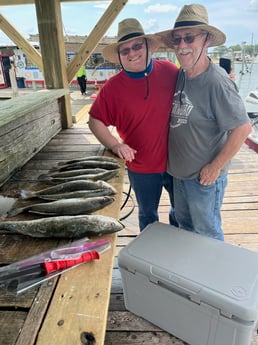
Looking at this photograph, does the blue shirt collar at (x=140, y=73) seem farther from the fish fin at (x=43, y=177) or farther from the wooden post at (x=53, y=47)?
the wooden post at (x=53, y=47)

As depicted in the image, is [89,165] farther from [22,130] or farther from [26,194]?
[22,130]

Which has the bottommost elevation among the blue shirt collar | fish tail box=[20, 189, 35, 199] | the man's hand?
fish tail box=[20, 189, 35, 199]

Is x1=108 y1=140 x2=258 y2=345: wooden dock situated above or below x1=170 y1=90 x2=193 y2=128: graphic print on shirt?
below

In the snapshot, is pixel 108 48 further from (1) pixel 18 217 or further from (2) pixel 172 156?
(1) pixel 18 217

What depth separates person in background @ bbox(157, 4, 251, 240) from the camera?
1.61m

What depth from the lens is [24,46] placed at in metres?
3.35

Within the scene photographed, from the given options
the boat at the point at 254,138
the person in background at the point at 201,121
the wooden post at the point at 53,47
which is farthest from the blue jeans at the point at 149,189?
the boat at the point at 254,138

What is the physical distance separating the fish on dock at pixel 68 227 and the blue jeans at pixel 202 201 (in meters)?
0.83

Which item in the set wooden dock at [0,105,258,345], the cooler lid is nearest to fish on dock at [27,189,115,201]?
wooden dock at [0,105,258,345]

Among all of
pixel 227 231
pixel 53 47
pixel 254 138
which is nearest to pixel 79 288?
pixel 227 231

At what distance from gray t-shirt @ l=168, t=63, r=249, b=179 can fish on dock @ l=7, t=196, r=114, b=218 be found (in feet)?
2.24

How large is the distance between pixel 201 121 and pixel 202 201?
0.57 metres

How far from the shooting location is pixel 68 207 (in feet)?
4.60

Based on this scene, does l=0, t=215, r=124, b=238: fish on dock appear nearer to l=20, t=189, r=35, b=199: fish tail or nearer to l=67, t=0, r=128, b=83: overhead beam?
l=20, t=189, r=35, b=199: fish tail
